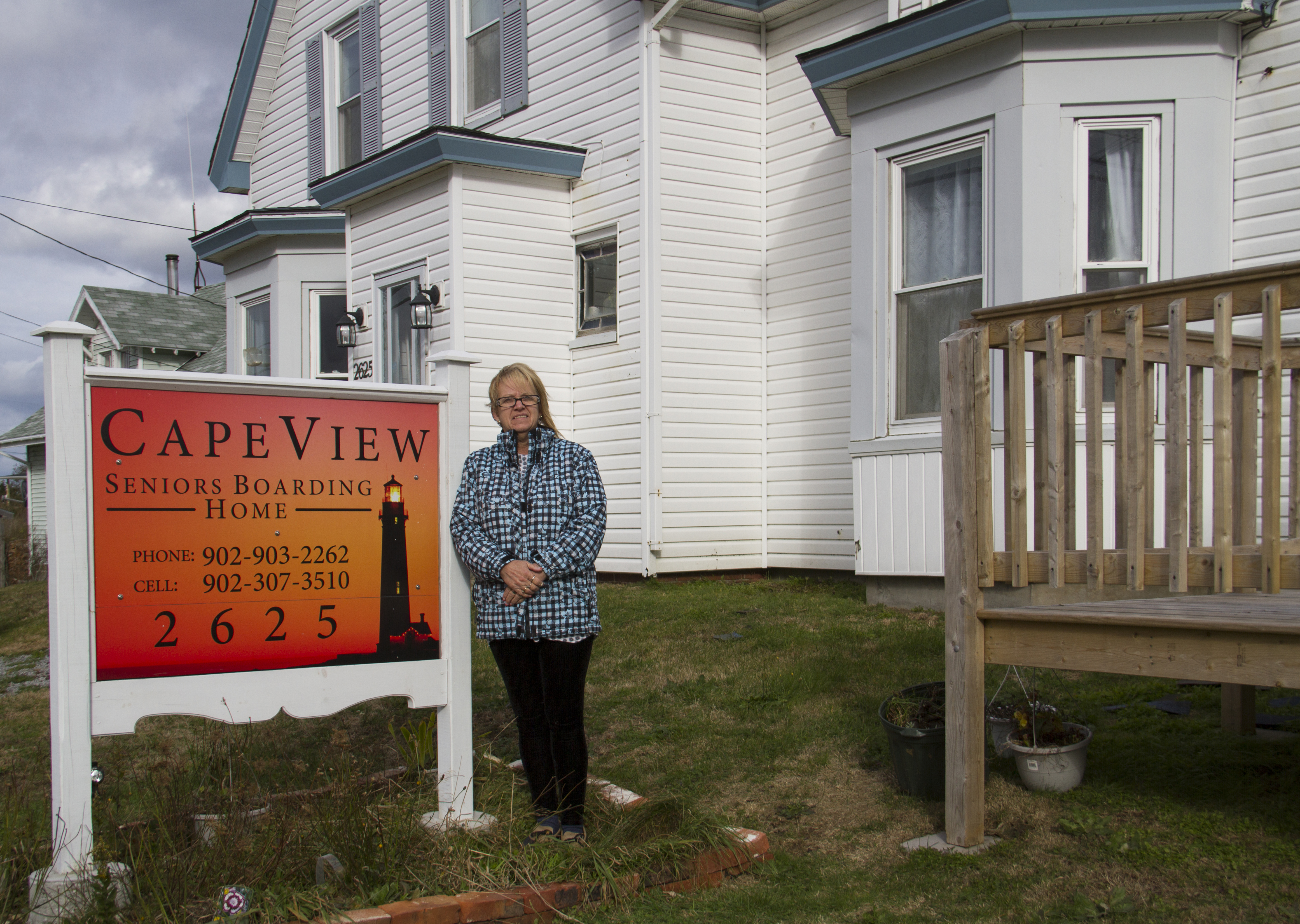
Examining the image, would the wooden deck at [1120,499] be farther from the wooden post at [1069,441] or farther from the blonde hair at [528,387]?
the blonde hair at [528,387]

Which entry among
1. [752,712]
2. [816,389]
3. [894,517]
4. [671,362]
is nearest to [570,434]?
[671,362]

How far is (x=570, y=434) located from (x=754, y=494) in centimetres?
199

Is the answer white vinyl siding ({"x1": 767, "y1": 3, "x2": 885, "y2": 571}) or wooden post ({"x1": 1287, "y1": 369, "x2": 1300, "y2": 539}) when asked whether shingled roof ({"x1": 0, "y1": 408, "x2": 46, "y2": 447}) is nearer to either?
white vinyl siding ({"x1": 767, "y1": 3, "x2": 885, "y2": 571})

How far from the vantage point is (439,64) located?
42.5ft

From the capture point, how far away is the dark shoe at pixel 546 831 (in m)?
→ 3.78

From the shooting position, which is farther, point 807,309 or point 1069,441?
point 807,309

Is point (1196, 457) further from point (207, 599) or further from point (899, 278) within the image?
point (899, 278)

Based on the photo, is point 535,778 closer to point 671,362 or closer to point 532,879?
point 532,879

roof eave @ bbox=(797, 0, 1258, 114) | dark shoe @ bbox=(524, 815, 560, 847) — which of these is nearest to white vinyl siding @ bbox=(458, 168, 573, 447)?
roof eave @ bbox=(797, 0, 1258, 114)

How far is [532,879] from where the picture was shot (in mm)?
3568

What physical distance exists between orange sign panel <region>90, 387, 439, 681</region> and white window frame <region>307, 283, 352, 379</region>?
35.0ft

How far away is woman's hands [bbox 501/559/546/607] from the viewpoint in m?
3.75

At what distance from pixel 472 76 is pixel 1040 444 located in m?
10.3

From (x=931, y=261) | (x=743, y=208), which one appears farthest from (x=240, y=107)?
(x=931, y=261)
